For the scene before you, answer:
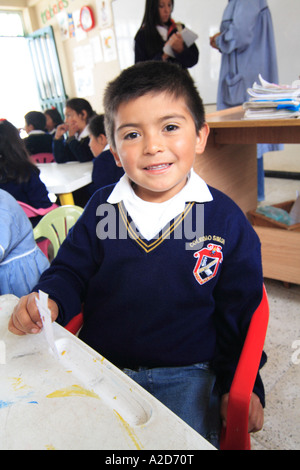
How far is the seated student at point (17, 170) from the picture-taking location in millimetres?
1975

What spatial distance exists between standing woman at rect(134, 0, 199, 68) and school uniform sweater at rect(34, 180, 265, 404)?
2226 millimetres

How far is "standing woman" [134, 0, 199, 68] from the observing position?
8.49ft

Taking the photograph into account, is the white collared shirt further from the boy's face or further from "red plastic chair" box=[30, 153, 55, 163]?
"red plastic chair" box=[30, 153, 55, 163]

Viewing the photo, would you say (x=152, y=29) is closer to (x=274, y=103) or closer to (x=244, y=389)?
(x=274, y=103)

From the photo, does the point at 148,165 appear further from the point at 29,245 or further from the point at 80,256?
the point at 29,245

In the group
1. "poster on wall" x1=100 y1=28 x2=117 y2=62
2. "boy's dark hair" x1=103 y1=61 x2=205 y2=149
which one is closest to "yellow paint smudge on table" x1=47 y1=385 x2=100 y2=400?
"boy's dark hair" x1=103 y1=61 x2=205 y2=149

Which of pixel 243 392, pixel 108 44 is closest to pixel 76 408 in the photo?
pixel 243 392

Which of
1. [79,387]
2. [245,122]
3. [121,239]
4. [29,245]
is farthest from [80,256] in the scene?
[245,122]

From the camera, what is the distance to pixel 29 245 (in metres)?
1.36

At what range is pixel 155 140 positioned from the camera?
30.7 inches

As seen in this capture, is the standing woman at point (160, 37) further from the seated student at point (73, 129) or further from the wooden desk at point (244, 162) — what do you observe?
the wooden desk at point (244, 162)

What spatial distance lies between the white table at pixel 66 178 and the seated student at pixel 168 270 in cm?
130

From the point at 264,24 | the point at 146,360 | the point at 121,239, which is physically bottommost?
the point at 146,360

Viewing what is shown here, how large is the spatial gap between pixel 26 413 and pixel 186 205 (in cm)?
55
